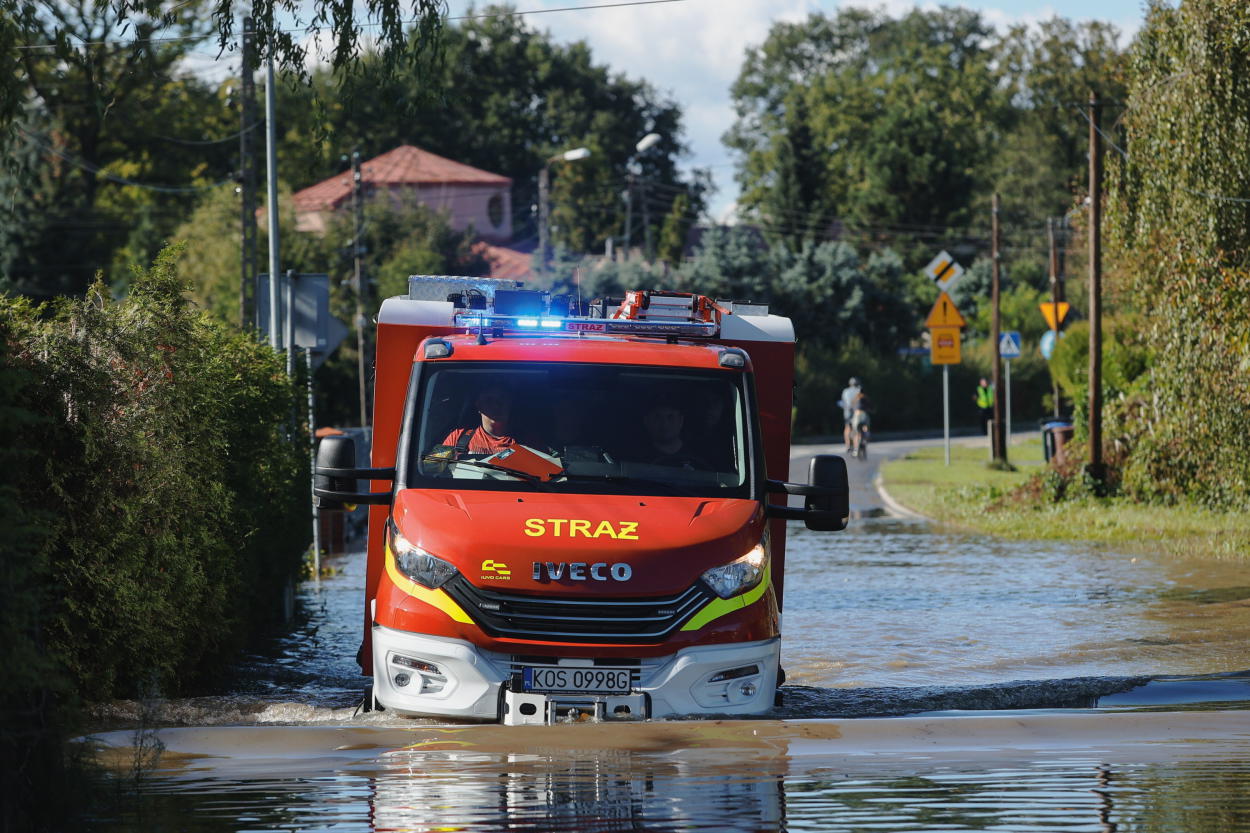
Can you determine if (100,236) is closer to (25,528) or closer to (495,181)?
(495,181)

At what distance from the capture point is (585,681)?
331 inches

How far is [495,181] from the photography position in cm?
8756

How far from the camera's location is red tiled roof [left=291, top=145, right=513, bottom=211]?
84.3 meters

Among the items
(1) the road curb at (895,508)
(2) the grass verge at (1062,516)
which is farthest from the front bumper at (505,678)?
(1) the road curb at (895,508)

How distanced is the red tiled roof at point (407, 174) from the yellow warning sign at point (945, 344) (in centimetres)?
5086

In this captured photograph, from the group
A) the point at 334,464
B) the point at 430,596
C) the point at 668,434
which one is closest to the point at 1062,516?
the point at 668,434

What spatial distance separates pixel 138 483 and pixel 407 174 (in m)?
77.1

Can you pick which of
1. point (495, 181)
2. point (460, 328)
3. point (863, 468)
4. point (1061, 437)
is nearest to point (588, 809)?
point (460, 328)

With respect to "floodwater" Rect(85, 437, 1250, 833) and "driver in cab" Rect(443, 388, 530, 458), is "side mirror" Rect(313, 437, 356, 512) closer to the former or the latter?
"driver in cab" Rect(443, 388, 530, 458)

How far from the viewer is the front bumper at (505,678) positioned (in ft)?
27.7

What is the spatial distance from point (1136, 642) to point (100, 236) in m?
58.0

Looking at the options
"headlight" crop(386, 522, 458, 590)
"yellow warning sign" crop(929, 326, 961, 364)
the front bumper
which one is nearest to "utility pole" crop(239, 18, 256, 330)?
"yellow warning sign" crop(929, 326, 961, 364)

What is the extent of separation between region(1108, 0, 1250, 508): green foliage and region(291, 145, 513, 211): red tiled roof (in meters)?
63.2

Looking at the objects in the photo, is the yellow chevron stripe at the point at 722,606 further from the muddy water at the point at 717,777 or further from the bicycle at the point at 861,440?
the bicycle at the point at 861,440
